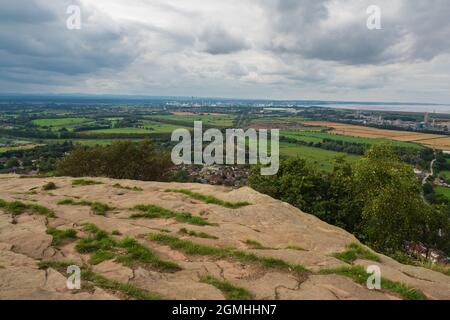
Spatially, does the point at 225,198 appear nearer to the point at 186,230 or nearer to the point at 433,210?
the point at 186,230

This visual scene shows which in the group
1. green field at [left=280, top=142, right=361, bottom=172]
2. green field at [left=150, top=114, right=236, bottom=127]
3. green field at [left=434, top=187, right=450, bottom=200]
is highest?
green field at [left=150, top=114, right=236, bottom=127]

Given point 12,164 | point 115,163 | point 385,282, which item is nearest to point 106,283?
point 385,282

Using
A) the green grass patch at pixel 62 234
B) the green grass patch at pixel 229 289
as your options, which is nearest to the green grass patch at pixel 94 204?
the green grass patch at pixel 62 234

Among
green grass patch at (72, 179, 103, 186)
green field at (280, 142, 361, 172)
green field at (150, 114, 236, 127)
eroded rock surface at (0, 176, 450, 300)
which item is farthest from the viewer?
green field at (150, 114, 236, 127)

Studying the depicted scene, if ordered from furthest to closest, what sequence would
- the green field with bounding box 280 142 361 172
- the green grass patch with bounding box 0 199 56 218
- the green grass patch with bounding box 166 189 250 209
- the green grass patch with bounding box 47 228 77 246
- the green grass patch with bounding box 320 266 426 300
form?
1. the green field with bounding box 280 142 361 172
2. the green grass patch with bounding box 166 189 250 209
3. the green grass patch with bounding box 0 199 56 218
4. the green grass patch with bounding box 47 228 77 246
5. the green grass patch with bounding box 320 266 426 300

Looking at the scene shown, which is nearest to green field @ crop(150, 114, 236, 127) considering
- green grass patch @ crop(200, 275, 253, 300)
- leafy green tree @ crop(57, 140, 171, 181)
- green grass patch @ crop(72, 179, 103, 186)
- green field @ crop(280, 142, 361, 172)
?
green field @ crop(280, 142, 361, 172)

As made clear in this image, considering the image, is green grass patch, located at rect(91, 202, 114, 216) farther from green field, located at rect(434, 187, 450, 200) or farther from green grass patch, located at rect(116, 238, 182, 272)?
green field, located at rect(434, 187, 450, 200)
